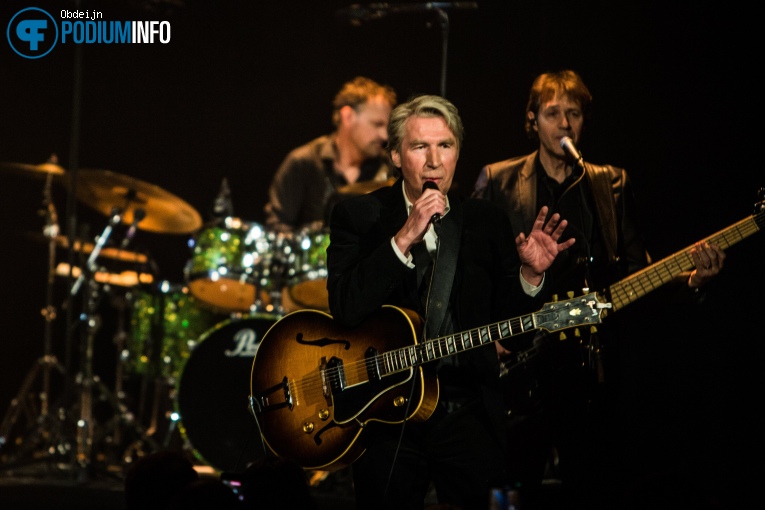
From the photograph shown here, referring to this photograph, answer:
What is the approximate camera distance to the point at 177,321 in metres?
7.85

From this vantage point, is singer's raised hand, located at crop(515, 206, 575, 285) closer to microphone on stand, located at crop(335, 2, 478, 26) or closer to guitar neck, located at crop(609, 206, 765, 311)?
guitar neck, located at crop(609, 206, 765, 311)

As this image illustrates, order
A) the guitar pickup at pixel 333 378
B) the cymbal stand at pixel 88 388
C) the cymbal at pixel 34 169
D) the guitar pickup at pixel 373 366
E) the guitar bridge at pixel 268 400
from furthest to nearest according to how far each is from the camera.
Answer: the cymbal at pixel 34 169 → the cymbal stand at pixel 88 388 → the guitar bridge at pixel 268 400 → the guitar pickup at pixel 333 378 → the guitar pickup at pixel 373 366

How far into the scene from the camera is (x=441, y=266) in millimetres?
3658

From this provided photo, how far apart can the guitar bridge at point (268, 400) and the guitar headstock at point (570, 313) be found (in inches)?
45.3

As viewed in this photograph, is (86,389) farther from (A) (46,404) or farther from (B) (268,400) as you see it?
(B) (268,400)

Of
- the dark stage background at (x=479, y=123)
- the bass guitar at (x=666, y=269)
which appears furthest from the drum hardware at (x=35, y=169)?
the bass guitar at (x=666, y=269)

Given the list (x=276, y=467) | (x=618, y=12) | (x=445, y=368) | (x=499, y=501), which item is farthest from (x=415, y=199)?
(x=618, y=12)

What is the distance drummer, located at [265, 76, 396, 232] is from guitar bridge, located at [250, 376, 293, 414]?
3930 mm

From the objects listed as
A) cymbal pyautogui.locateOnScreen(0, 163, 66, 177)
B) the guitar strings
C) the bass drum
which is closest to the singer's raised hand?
the guitar strings

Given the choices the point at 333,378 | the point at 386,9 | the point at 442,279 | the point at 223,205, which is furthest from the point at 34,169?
the point at 442,279

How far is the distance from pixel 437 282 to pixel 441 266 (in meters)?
0.07

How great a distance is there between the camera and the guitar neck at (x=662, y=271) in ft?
12.6

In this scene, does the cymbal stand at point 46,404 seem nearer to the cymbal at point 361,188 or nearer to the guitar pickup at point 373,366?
the cymbal at point 361,188

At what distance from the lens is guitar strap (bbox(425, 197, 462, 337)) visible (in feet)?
11.9
